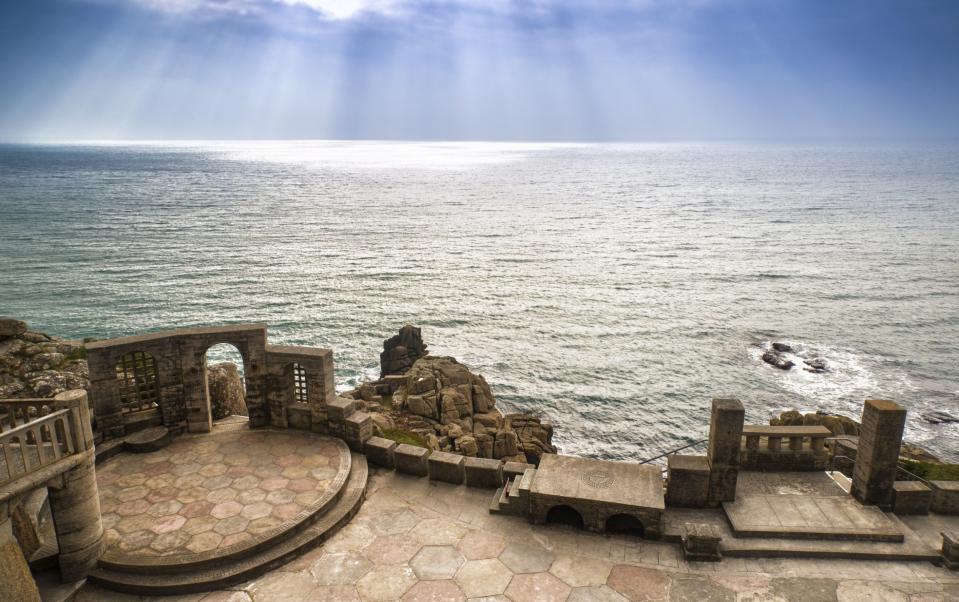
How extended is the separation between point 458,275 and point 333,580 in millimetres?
56865

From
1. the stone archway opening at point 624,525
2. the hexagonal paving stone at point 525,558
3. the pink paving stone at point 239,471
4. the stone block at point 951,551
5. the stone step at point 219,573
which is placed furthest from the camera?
the pink paving stone at point 239,471

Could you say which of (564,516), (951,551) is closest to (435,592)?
(564,516)

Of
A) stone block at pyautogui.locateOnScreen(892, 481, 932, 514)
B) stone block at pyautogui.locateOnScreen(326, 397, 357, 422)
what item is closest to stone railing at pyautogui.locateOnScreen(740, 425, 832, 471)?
stone block at pyautogui.locateOnScreen(892, 481, 932, 514)

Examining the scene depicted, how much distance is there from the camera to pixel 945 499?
49.6 feet

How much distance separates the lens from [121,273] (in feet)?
214

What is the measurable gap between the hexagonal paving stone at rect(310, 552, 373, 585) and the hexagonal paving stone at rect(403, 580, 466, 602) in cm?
128

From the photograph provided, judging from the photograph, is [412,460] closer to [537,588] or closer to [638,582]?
[537,588]

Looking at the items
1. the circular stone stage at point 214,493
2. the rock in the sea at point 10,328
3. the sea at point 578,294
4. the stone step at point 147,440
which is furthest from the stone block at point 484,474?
the rock in the sea at point 10,328

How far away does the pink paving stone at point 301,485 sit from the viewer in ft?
51.2

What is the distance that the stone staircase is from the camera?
1525 centimetres

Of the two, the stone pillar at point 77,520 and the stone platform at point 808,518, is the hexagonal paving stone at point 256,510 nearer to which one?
the stone pillar at point 77,520

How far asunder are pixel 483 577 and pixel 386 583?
2.14 meters

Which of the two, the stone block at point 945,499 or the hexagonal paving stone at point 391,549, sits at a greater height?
the stone block at point 945,499

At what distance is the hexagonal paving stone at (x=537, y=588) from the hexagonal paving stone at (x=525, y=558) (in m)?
0.22
